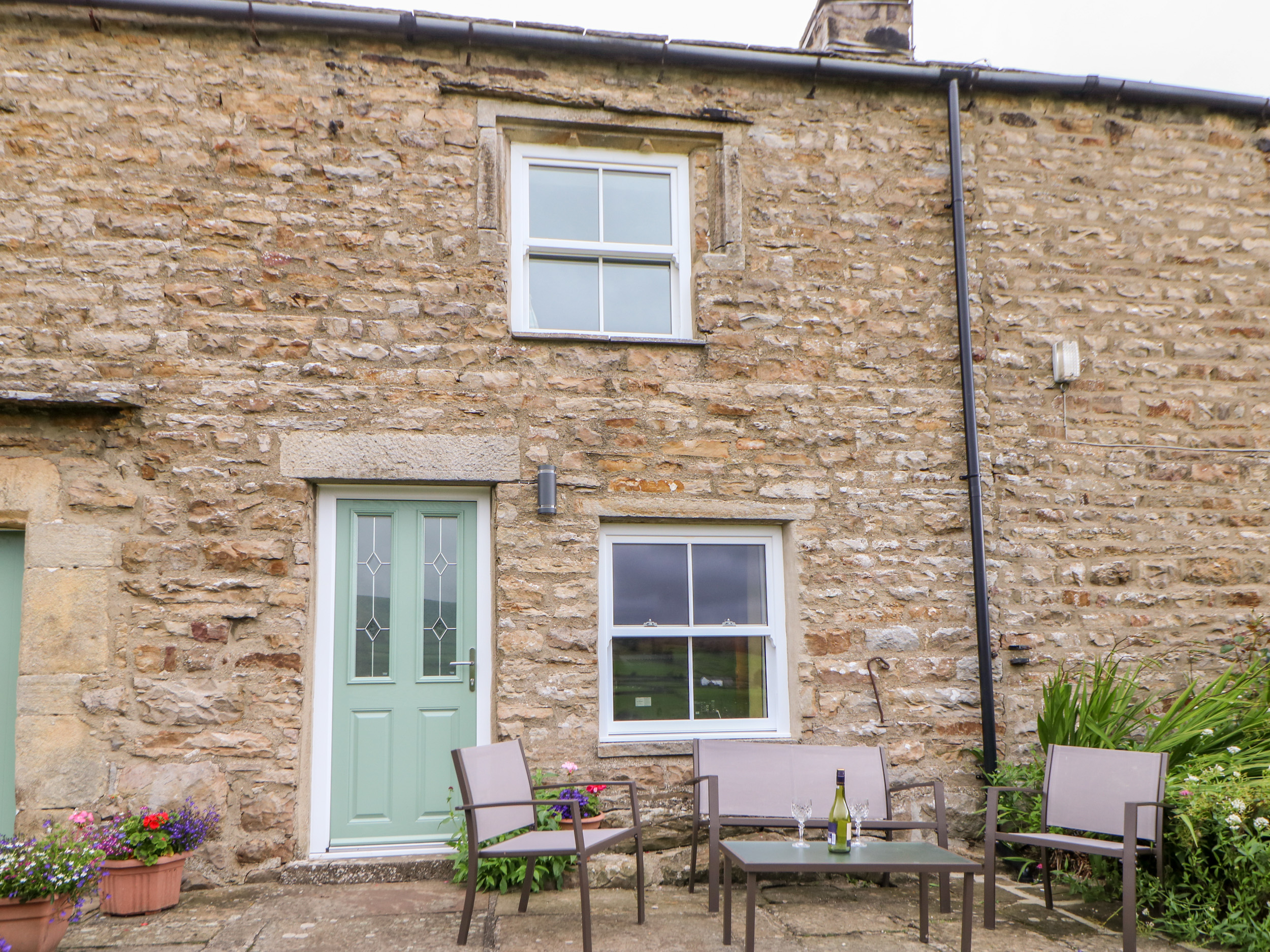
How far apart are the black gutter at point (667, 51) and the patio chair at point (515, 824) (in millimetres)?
3909

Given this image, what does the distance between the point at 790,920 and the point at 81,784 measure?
3507mm

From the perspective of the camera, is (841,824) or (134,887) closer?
(841,824)

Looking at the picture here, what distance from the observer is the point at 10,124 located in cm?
521

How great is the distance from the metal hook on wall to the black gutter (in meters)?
3.51

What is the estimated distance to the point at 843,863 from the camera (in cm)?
380

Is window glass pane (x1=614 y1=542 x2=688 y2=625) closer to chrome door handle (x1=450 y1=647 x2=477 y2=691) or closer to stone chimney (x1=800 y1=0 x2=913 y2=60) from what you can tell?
chrome door handle (x1=450 y1=647 x2=477 y2=691)

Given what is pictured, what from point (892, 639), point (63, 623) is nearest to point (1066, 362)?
point (892, 639)

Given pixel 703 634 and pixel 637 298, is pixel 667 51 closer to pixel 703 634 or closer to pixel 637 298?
pixel 637 298

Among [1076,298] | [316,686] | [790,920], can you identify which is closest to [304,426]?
[316,686]

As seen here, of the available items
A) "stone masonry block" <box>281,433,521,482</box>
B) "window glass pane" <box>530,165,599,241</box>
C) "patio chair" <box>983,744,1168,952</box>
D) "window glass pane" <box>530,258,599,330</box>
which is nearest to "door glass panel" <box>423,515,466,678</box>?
"stone masonry block" <box>281,433,521,482</box>

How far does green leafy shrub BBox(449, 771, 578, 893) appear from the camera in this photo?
4785 millimetres

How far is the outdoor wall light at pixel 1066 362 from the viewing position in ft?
19.1

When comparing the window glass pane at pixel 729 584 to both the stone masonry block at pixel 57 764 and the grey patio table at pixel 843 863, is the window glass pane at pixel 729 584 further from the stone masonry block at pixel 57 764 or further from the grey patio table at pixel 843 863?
the stone masonry block at pixel 57 764

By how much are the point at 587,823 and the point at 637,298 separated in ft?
9.78
